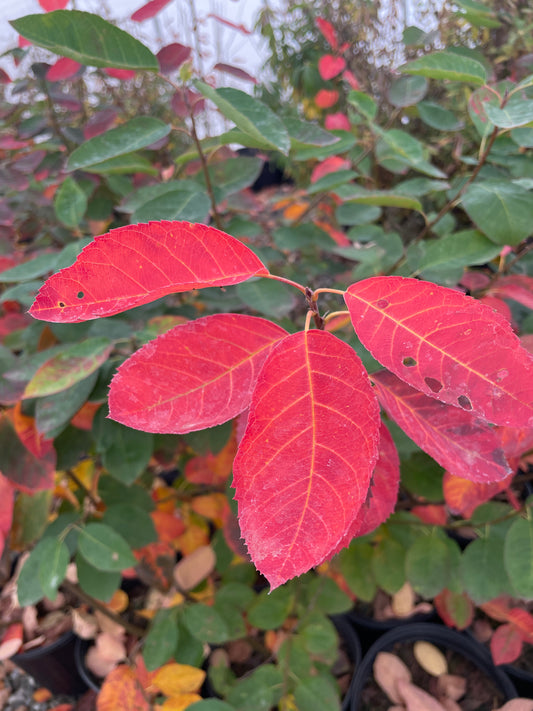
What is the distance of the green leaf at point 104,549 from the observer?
0.76m

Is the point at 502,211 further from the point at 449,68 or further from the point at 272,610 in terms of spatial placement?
the point at 272,610

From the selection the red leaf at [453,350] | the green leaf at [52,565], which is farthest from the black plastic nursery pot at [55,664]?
the red leaf at [453,350]

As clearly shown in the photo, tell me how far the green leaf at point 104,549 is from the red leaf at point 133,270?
551mm

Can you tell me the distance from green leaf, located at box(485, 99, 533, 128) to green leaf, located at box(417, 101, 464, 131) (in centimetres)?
32

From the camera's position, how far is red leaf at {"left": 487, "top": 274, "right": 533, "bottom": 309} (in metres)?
0.77

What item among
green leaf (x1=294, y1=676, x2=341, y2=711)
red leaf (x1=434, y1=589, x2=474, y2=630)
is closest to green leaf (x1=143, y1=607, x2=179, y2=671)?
green leaf (x1=294, y1=676, x2=341, y2=711)

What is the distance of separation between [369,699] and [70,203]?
4.18 feet

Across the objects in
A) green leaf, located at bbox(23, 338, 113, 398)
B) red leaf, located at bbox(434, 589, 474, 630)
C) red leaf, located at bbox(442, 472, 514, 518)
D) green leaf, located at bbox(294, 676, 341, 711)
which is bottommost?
red leaf, located at bbox(434, 589, 474, 630)

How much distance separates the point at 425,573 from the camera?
3.01 feet

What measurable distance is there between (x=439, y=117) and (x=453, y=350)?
2.53 ft

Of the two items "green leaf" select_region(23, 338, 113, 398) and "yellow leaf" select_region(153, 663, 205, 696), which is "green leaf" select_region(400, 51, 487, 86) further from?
"yellow leaf" select_region(153, 663, 205, 696)

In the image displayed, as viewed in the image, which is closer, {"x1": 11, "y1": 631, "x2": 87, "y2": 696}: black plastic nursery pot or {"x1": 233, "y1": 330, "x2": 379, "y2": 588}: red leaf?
{"x1": 233, "y1": 330, "x2": 379, "y2": 588}: red leaf

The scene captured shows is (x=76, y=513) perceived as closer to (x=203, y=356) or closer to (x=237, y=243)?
(x=203, y=356)

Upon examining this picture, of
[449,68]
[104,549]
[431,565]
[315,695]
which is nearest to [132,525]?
[104,549]
